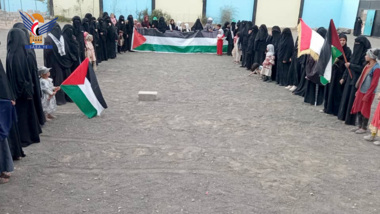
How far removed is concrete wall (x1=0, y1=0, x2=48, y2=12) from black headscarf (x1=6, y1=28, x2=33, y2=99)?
24.4m

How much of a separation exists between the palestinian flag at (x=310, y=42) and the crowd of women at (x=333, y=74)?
264 millimetres

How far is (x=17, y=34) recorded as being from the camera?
4512mm

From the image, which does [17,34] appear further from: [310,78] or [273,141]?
[310,78]

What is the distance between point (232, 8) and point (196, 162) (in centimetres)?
2433

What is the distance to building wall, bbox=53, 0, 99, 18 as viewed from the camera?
26141 millimetres

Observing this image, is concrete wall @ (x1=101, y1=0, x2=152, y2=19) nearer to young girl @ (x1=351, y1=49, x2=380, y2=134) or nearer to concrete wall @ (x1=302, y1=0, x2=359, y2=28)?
concrete wall @ (x1=302, y1=0, x2=359, y2=28)

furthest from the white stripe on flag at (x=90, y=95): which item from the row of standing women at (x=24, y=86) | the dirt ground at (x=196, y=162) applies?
the row of standing women at (x=24, y=86)

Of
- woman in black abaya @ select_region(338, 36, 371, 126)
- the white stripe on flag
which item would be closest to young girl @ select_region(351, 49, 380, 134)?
woman in black abaya @ select_region(338, 36, 371, 126)

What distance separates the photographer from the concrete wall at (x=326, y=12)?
89.6 ft

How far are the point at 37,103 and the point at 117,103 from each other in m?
2.09

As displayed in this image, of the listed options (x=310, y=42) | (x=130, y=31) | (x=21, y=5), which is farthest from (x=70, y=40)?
(x=21, y=5)

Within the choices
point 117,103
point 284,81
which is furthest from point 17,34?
point 284,81

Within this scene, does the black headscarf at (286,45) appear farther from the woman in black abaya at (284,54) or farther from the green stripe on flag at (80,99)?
the green stripe on flag at (80,99)

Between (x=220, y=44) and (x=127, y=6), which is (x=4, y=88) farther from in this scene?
(x=127, y=6)
